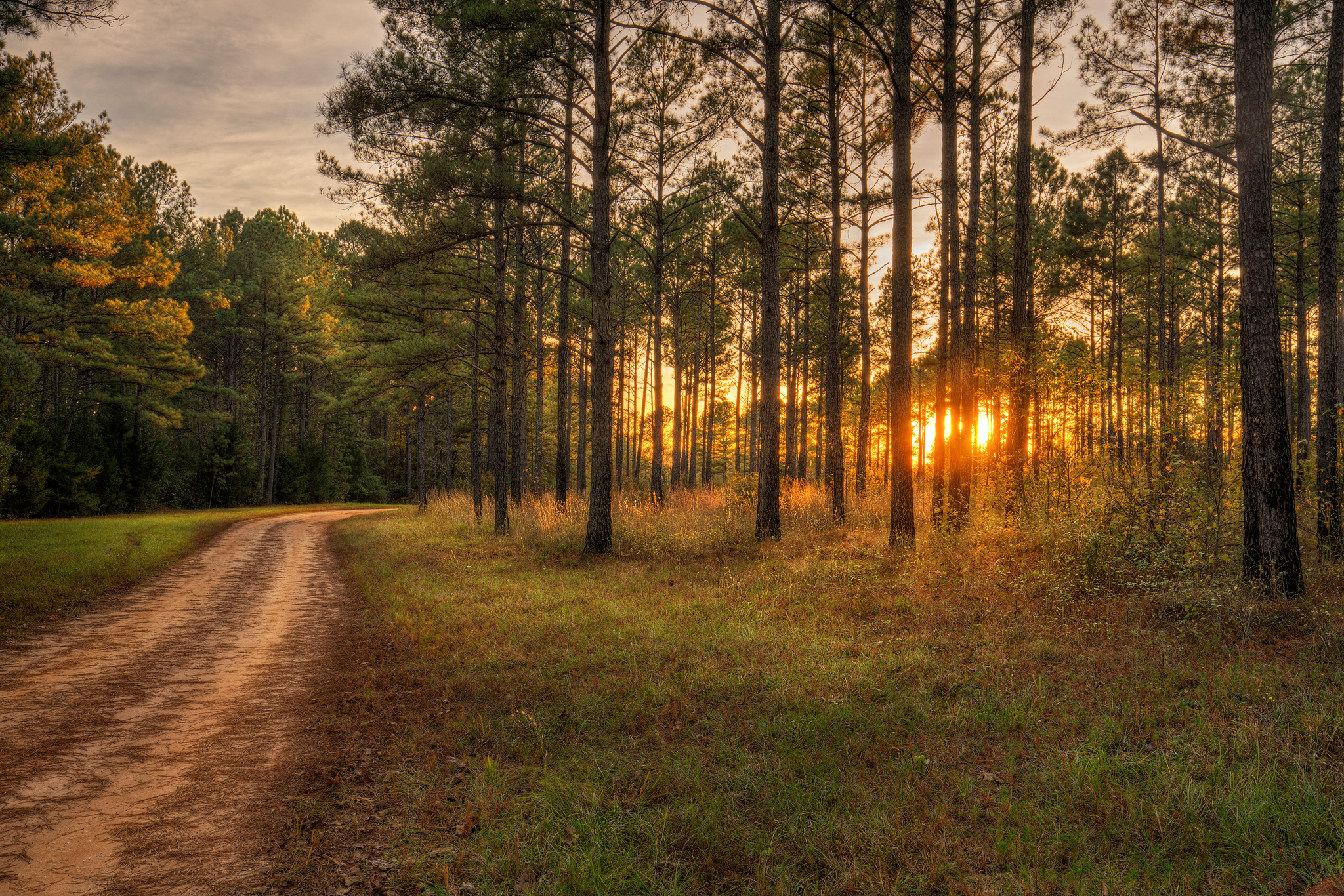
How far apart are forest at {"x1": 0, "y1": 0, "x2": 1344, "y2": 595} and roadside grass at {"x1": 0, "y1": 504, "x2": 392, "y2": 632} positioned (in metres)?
3.03

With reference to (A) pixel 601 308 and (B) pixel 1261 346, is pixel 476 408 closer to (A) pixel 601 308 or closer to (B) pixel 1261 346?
(A) pixel 601 308

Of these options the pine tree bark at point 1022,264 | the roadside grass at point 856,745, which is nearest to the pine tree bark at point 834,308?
the pine tree bark at point 1022,264

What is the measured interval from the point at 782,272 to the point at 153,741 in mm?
23273

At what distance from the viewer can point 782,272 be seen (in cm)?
2402

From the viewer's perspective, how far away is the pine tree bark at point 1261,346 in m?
6.34

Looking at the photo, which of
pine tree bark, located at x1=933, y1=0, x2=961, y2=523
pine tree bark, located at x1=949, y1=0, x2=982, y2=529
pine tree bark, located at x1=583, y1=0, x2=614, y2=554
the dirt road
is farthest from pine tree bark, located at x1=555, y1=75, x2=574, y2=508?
the dirt road

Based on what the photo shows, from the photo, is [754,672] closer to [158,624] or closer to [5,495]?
[158,624]

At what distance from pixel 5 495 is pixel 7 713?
20237mm

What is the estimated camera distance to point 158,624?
7.70 m

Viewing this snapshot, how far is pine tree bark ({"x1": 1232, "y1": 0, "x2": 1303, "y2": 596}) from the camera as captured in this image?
6.34 metres

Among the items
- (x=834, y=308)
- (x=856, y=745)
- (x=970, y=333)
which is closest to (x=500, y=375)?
(x=834, y=308)

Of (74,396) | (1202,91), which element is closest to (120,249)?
(74,396)

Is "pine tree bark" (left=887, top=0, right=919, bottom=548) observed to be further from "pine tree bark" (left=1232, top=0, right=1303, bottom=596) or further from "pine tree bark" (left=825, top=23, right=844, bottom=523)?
"pine tree bark" (left=1232, top=0, right=1303, bottom=596)

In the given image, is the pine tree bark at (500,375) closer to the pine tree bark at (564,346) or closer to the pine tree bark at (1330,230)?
the pine tree bark at (564,346)
